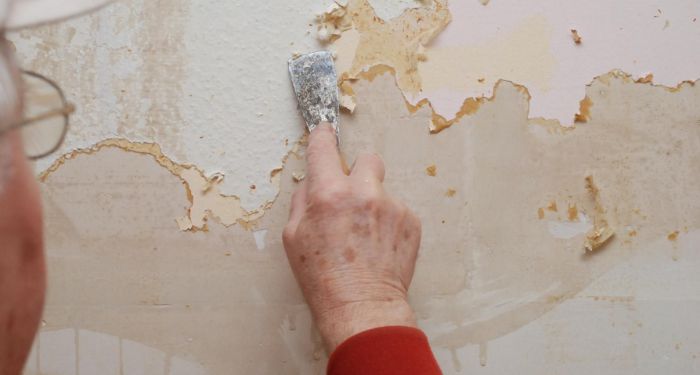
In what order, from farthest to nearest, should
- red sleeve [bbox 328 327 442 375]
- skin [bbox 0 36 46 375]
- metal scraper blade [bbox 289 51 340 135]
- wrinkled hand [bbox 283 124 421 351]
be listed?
metal scraper blade [bbox 289 51 340 135] → wrinkled hand [bbox 283 124 421 351] → red sleeve [bbox 328 327 442 375] → skin [bbox 0 36 46 375]

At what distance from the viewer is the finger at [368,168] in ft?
3.78

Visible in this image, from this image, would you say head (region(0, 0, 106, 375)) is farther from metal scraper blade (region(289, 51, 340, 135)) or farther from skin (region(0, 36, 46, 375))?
metal scraper blade (region(289, 51, 340, 135))

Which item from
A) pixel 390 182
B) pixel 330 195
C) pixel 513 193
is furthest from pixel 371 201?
pixel 513 193

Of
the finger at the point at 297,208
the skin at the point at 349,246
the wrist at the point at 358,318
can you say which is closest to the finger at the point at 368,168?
the skin at the point at 349,246

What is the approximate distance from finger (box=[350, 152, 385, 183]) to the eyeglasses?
569 mm

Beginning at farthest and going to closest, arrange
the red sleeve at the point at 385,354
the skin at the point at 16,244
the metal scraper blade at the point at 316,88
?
the metal scraper blade at the point at 316,88 → the red sleeve at the point at 385,354 → the skin at the point at 16,244

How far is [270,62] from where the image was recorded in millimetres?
1282

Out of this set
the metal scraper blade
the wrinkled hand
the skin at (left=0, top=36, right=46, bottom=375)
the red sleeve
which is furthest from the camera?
the metal scraper blade

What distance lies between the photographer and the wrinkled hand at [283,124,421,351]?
1.06 m

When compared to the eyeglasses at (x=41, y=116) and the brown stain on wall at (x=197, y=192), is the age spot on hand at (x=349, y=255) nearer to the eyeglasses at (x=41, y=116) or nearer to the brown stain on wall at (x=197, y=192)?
the brown stain on wall at (x=197, y=192)

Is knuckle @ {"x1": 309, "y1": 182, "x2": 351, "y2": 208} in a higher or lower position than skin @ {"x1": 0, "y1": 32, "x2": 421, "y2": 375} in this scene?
higher

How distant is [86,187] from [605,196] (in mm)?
1102

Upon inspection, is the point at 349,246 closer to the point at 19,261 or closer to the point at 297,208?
the point at 297,208

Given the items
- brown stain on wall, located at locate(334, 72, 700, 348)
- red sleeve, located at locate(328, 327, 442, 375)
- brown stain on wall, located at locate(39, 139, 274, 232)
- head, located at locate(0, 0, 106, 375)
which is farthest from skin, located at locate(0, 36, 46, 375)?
brown stain on wall, located at locate(334, 72, 700, 348)
